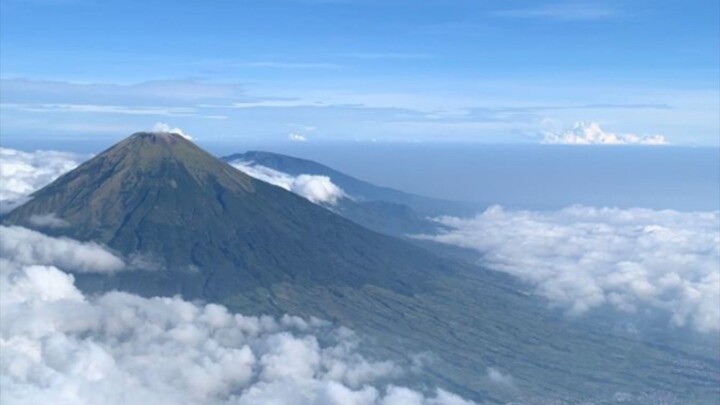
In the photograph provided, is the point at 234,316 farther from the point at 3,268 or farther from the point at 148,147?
the point at 148,147

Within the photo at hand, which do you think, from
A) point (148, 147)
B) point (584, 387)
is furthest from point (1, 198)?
point (584, 387)

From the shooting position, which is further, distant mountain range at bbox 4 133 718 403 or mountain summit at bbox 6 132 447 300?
mountain summit at bbox 6 132 447 300

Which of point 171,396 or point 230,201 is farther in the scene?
point 230,201

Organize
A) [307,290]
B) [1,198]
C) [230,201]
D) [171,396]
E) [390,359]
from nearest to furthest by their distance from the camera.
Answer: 1. [171,396]
2. [390,359]
3. [307,290]
4. [230,201]
5. [1,198]

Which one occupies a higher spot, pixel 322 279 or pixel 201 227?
pixel 201 227

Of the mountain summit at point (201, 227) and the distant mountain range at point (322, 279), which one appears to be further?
the mountain summit at point (201, 227)
